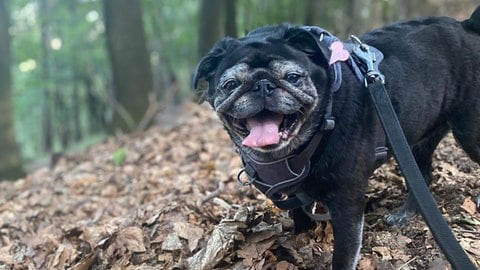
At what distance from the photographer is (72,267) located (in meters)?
4.45

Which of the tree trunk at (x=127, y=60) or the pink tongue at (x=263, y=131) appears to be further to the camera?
the tree trunk at (x=127, y=60)

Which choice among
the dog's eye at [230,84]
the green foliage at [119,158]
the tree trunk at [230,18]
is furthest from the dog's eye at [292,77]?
the tree trunk at [230,18]

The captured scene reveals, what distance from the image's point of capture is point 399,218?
168 inches

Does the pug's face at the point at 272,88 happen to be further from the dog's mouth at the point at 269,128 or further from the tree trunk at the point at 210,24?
the tree trunk at the point at 210,24

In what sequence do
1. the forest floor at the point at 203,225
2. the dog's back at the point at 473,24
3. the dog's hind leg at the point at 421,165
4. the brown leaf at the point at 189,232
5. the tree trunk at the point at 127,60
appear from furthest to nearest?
the tree trunk at the point at 127,60 → the brown leaf at the point at 189,232 → the dog's hind leg at the point at 421,165 → the dog's back at the point at 473,24 → the forest floor at the point at 203,225

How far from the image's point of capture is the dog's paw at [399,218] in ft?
13.9

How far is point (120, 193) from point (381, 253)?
454 cm

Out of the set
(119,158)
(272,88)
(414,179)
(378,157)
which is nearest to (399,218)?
(378,157)

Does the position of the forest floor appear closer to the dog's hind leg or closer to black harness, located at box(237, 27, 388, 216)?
the dog's hind leg

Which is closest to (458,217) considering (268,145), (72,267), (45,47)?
(268,145)

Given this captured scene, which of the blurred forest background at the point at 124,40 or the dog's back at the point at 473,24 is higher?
the dog's back at the point at 473,24

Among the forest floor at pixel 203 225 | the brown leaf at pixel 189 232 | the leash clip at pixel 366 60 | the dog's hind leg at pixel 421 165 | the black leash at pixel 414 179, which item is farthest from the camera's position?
the brown leaf at pixel 189 232

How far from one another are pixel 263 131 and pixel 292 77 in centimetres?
34

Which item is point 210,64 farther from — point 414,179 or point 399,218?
point 399,218
